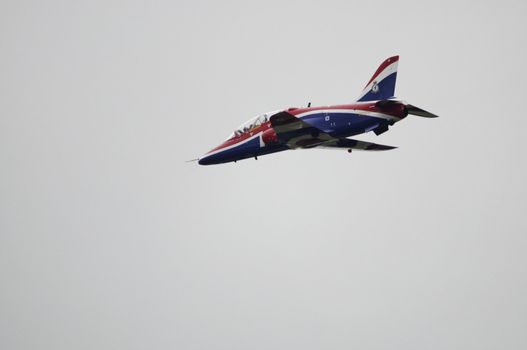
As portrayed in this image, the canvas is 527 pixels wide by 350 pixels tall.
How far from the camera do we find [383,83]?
44.8 metres

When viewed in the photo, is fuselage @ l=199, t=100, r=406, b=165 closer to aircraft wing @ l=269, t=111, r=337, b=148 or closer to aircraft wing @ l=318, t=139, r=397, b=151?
aircraft wing @ l=269, t=111, r=337, b=148

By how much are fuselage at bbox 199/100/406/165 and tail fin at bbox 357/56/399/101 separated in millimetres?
680

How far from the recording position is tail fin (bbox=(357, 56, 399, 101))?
44781 mm

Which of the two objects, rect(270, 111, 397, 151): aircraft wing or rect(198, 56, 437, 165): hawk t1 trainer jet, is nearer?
rect(198, 56, 437, 165): hawk t1 trainer jet

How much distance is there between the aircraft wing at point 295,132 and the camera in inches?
1735

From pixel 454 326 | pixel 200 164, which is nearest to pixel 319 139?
pixel 200 164

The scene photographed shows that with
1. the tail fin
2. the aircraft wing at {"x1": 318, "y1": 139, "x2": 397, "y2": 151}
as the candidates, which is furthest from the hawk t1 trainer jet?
the aircraft wing at {"x1": 318, "y1": 139, "x2": 397, "y2": 151}

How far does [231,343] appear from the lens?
15975 cm

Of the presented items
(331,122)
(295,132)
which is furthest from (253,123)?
(331,122)

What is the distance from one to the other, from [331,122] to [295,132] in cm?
230

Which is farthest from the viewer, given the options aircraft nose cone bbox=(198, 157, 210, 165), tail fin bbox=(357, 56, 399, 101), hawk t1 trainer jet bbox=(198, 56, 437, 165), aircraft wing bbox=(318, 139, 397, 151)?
A: aircraft nose cone bbox=(198, 157, 210, 165)

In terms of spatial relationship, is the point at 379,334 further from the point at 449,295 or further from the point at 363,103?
the point at 363,103

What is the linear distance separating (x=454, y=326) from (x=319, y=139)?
101m

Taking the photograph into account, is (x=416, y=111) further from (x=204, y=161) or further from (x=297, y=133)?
(x=204, y=161)
